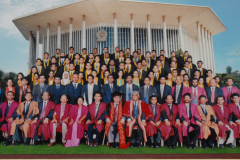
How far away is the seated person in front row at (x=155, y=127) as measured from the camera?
4594 millimetres

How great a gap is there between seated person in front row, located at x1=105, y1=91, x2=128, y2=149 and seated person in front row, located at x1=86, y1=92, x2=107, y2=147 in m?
0.15

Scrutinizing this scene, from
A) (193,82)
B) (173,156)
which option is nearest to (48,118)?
(173,156)

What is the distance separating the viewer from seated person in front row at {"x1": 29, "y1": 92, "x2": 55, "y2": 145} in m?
4.75

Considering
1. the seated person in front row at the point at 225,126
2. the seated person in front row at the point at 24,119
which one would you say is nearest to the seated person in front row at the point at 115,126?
the seated person in front row at the point at 24,119

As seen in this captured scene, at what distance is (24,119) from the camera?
17.0 ft

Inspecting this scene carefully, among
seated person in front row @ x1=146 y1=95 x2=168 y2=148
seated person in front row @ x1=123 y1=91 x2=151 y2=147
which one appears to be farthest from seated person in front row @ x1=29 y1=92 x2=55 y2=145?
seated person in front row @ x1=146 y1=95 x2=168 y2=148

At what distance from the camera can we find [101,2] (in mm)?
13234

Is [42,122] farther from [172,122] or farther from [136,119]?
[172,122]

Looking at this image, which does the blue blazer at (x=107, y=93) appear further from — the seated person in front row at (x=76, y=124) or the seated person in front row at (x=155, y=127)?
the seated person in front row at (x=155, y=127)

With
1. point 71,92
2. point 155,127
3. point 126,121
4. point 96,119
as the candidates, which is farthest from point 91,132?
point 71,92

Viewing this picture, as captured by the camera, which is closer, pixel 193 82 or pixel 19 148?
pixel 19 148

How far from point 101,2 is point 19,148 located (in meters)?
10.9

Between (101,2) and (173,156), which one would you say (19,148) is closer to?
(173,156)

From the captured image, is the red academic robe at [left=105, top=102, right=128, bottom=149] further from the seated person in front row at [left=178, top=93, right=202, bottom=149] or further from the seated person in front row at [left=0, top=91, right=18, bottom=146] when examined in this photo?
the seated person in front row at [left=0, top=91, right=18, bottom=146]
